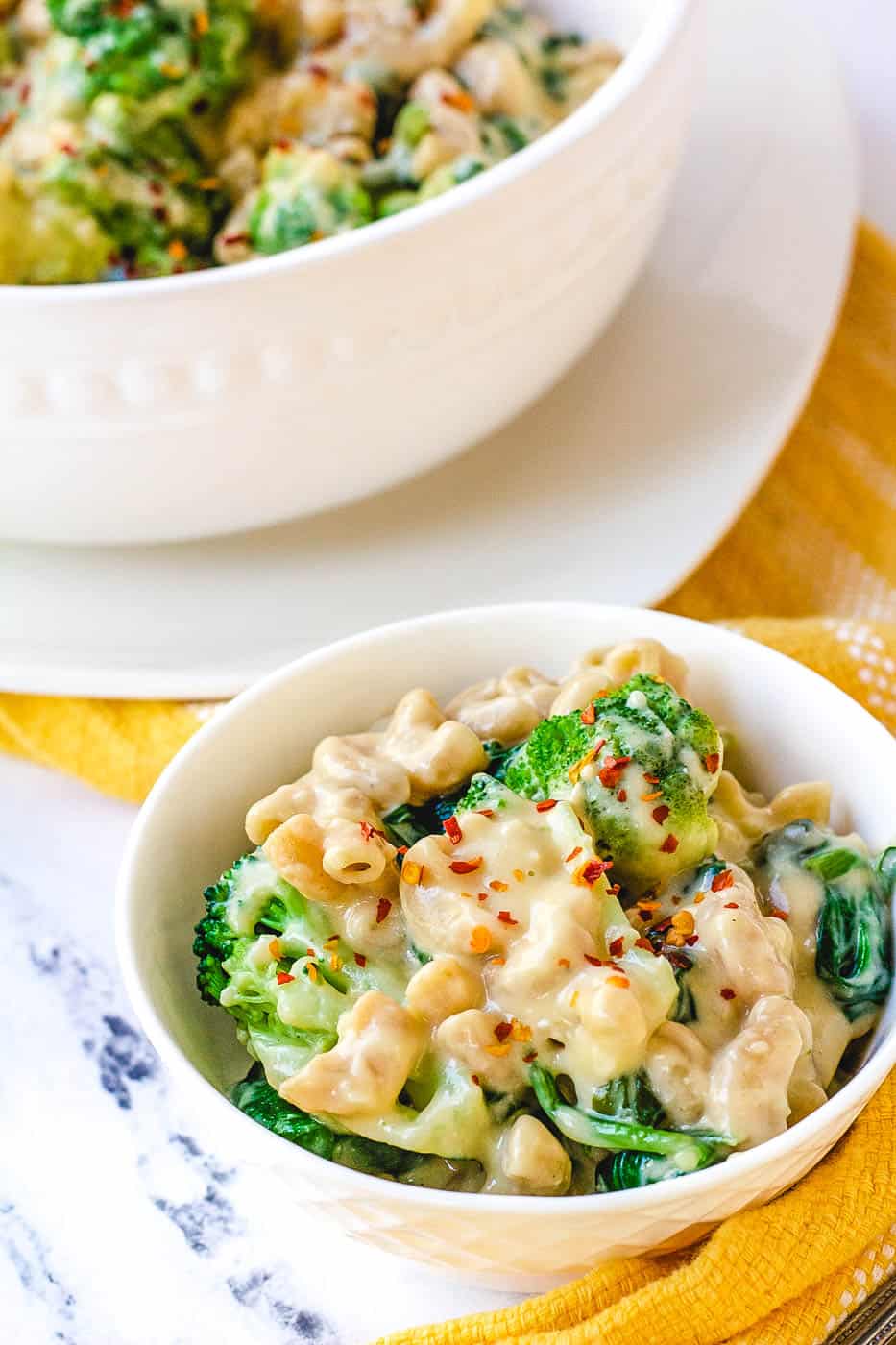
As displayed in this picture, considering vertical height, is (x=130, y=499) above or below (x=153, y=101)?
below

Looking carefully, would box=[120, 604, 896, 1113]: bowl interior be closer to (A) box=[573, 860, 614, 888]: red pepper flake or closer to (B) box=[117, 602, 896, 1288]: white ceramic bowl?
(B) box=[117, 602, 896, 1288]: white ceramic bowl

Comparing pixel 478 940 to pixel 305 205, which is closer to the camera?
pixel 478 940

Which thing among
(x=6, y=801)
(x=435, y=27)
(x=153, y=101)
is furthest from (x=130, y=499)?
(x=435, y=27)

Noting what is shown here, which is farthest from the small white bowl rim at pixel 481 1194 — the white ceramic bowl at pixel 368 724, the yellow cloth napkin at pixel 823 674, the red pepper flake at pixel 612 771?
the red pepper flake at pixel 612 771

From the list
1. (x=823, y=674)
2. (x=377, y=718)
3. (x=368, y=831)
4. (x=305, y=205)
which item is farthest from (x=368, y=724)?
(x=305, y=205)

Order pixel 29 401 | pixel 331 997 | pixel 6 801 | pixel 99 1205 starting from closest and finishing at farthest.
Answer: pixel 331 997, pixel 99 1205, pixel 29 401, pixel 6 801

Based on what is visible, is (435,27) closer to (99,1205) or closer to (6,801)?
(6,801)

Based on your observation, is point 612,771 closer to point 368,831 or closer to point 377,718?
point 368,831
